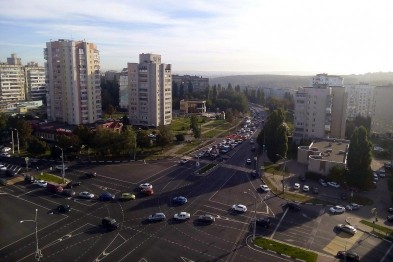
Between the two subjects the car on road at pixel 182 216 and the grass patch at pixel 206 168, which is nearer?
the car on road at pixel 182 216

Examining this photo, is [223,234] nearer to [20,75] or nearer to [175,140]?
[175,140]

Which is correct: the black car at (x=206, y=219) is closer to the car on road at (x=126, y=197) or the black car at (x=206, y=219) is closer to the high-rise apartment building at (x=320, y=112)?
the car on road at (x=126, y=197)

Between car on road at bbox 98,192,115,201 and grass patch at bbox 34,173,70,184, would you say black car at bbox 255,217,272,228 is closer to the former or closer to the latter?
car on road at bbox 98,192,115,201

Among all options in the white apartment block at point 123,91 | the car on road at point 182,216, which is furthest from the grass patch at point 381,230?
the white apartment block at point 123,91

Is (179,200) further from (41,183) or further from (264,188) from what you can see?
(41,183)

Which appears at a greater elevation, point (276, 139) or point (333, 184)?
point (276, 139)

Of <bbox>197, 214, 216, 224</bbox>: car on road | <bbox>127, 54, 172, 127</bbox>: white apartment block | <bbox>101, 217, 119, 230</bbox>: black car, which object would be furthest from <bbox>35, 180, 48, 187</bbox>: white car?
<bbox>127, 54, 172, 127</bbox>: white apartment block

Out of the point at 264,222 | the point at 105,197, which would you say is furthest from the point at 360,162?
the point at 105,197
